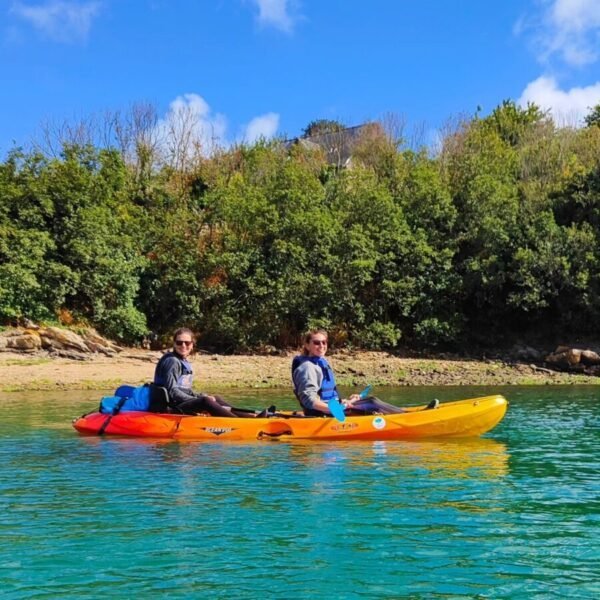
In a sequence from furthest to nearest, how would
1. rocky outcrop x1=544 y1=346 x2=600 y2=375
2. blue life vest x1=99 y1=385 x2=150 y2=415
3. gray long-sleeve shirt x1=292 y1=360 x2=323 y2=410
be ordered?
1. rocky outcrop x1=544 y1=346 x2=600 y2=375
2. blue life vest x1=99 y1=385 x2=150 y2=415
3. gray long-sleeve shirt x1=292 y1=360 x2=323 y2=410

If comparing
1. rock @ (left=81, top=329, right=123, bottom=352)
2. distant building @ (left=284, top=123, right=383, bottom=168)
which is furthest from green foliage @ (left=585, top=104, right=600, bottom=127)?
rock @ (left=81, top=329, right=123, bottom=352)

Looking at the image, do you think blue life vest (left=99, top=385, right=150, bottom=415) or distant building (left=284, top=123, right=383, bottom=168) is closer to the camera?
blue life vest (left=99, top=385, right=150, bottom=415)

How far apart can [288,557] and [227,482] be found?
8.86 feet

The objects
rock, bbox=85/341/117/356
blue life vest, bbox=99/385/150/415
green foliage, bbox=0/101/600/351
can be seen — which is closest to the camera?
blue life vest, bbox=99/385/150/415

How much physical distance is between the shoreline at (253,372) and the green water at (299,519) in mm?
8436

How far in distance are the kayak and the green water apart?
0.80 ft

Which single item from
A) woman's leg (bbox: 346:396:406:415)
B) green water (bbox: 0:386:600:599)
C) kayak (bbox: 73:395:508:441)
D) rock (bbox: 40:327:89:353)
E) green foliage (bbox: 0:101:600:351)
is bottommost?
green water (bbox: 0:386:600:599)

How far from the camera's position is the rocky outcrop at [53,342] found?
21.4m

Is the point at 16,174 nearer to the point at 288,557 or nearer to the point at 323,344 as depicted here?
the point at 323,344

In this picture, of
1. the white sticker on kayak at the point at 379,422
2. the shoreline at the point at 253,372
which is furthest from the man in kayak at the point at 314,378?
the shoreline at the point at 253,372

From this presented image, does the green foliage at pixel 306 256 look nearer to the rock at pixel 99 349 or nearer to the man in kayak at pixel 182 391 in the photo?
the rock at pixel 99 349

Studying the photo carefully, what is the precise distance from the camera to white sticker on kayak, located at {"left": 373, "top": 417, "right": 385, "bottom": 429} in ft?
34.4

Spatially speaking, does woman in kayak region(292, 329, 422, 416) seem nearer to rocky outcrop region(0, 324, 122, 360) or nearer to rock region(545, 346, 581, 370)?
rocky outcrop region(0, 324, 122, 360)

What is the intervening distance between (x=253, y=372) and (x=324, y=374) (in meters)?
11.1
